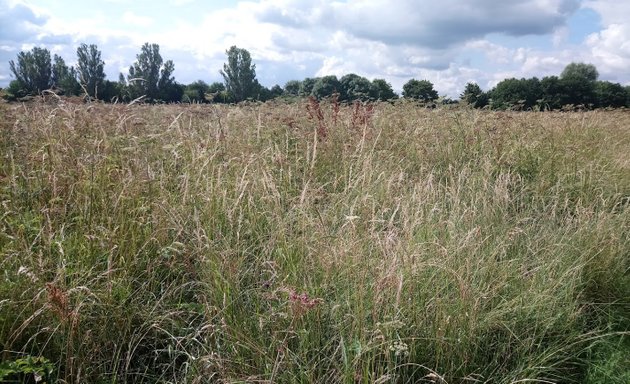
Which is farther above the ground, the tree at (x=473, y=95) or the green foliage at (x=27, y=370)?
the tree at (x=473, y=95)

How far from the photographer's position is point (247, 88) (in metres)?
24.2

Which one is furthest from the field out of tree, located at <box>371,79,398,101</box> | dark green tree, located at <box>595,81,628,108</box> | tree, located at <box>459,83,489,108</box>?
dark green tree, located at <box>595,81,628,108</box>

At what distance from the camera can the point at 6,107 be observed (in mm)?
4266

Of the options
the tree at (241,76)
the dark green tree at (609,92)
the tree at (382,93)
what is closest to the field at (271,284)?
the tree at (382,93)

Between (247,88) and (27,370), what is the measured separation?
23522 millimetres

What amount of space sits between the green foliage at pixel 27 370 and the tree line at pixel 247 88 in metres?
2.52

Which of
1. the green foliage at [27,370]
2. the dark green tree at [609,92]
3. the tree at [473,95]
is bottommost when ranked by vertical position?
the green foliage at [27,370]

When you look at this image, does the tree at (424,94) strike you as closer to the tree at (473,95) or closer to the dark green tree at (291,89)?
the tree at (473,95)

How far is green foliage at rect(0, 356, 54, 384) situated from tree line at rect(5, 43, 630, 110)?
99.0 inches

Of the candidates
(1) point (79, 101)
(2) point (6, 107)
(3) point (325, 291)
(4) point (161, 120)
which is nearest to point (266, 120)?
(4) point (161, 120)

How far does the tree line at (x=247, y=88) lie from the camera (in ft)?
23.8

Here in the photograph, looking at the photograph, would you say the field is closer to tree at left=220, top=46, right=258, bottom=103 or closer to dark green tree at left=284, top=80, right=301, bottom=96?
dark green tree at left=284, top=80, right=301, bottom=96

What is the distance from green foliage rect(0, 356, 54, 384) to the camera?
5.50 feet

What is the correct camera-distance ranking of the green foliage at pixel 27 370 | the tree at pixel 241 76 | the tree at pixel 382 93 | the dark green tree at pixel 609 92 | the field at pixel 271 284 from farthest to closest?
the dark green tree at pixel 609 92 < the tree at pixel 241 76 < the tree at pixel 382 93 < the field at pixel 271 284 < the green foliage at pixel 27 370
